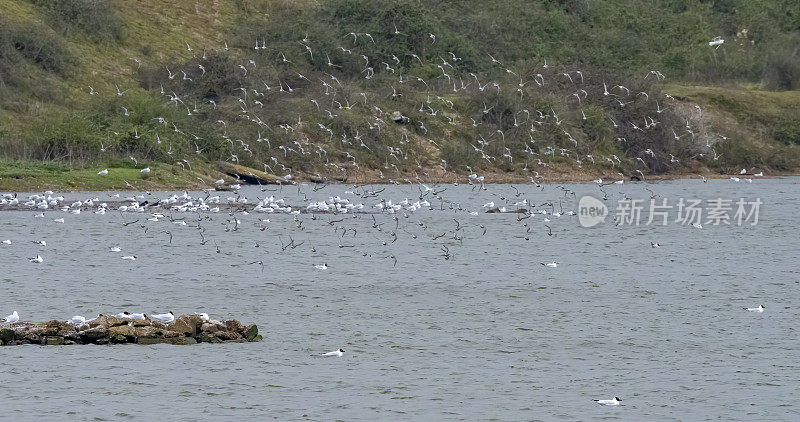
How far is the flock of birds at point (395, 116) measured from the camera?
2430 inches

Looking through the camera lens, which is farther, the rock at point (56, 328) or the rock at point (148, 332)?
the rock at point (148, 332)

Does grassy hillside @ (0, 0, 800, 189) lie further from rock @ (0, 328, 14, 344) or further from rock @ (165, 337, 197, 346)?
rock @ (165, 337, 197, 346)

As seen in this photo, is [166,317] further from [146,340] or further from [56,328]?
[56,328]

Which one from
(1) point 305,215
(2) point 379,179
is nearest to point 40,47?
(2) point 379,179

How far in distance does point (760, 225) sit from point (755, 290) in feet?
63.1

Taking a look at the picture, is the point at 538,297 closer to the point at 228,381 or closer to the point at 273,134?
the point at 228,381

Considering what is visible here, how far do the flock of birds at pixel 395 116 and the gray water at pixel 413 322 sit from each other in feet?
74.6

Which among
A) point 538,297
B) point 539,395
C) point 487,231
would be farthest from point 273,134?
point 539,395

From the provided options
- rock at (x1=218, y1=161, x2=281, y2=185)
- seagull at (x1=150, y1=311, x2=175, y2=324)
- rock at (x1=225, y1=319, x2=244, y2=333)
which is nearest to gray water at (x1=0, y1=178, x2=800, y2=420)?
rock at (x1=225, y1=319, x2=244, y2=333)

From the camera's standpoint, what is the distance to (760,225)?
44.0 meters

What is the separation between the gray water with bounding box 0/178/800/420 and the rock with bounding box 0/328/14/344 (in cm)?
24

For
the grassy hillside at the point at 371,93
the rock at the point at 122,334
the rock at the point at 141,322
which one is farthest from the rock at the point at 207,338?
the grassy hillside at the point at 371,93

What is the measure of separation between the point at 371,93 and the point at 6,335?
53.0 meters

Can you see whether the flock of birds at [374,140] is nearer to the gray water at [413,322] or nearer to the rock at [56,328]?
the gray water at [413,322]
